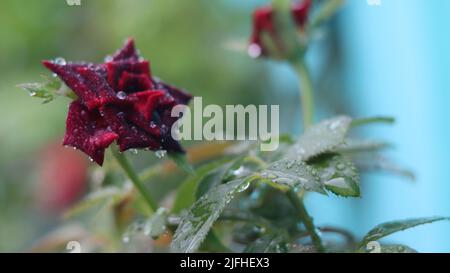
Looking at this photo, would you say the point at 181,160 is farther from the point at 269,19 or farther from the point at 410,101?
the point at 410,101

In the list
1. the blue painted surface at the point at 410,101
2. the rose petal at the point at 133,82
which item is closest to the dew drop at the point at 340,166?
the rose petal at the point at 133,82

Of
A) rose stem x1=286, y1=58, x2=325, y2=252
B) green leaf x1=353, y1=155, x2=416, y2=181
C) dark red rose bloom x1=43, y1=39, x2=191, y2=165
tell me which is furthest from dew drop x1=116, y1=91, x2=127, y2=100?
green leaf x1=353, y1=155, x2=416, y2=181

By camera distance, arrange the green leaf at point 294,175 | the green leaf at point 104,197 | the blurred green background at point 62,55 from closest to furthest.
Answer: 1. the green leaf at point 294,175
2. the green leaf at point 104,197
3. the blurred green background at point 62,55

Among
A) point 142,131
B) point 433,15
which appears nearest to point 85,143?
point 142,131

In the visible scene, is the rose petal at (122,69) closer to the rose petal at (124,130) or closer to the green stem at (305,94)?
the rose petal at (124,130)

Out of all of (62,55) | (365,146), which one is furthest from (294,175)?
(62,55)

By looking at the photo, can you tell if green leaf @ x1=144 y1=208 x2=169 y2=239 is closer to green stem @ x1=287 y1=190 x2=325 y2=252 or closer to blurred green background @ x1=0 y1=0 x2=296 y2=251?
green stem @ x1=287 y1=190 x2=325 y2=252
